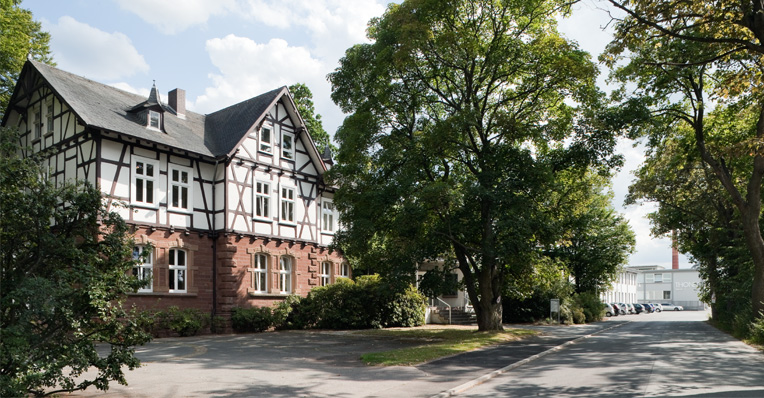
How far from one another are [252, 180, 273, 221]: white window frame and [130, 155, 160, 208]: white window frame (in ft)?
15.3

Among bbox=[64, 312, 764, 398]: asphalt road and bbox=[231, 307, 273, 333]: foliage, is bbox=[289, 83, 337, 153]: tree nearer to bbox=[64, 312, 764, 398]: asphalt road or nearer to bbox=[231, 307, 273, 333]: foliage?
bbox=[231, 307, 273, 333]: foliage

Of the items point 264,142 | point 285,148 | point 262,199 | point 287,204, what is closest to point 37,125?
point 264,142

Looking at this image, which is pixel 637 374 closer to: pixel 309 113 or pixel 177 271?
pixel 177 271

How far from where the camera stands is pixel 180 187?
82.6 ft

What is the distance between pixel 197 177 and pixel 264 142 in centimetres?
388

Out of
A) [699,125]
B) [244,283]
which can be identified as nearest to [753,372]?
[699,125]

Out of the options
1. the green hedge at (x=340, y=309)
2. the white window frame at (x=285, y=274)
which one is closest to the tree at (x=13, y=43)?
the white window frame at (x=285, y=274)

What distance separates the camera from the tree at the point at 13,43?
27.4m

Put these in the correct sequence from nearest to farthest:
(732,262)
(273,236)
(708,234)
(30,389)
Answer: (30,389), (273,236), (732,262), (708,234)

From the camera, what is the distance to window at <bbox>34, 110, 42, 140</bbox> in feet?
83.8

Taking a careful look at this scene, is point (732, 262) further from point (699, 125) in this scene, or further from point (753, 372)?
point (753, 372)

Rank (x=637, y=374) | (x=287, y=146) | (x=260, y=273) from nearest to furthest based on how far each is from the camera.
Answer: (x=637, y=374) < (x=260, y=273) < (x=287, y=146)

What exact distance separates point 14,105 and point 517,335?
23.0 metres

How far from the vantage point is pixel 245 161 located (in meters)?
27.3
